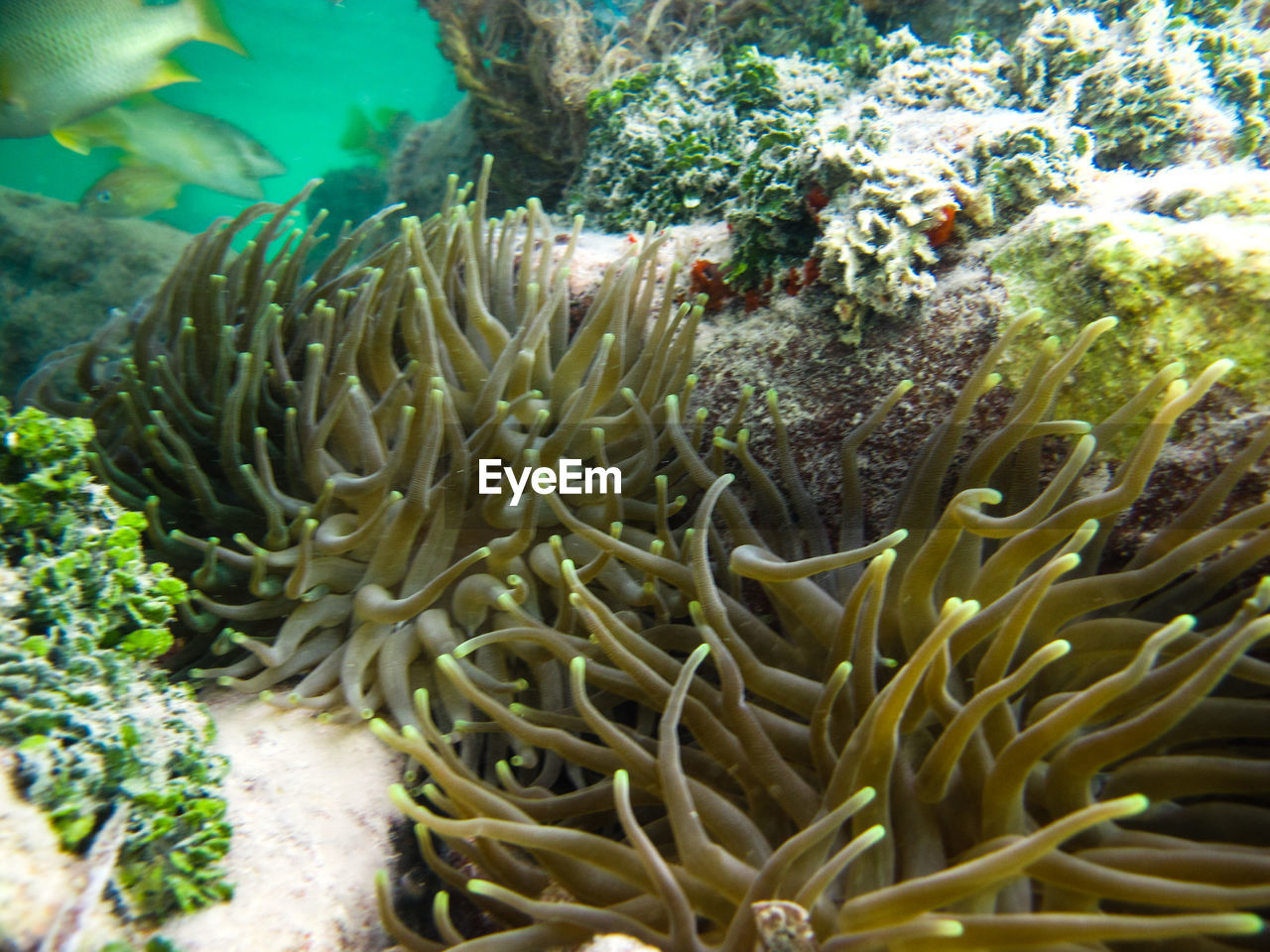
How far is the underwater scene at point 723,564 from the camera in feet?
3.75

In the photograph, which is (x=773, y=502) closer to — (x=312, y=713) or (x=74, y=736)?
(x=312, y=713)

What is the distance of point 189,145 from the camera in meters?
7.28

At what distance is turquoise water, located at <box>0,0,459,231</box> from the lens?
20422 millimetres

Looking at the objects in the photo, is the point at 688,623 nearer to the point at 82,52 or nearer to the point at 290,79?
the point at 82,52

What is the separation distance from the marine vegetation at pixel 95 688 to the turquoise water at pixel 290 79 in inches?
549

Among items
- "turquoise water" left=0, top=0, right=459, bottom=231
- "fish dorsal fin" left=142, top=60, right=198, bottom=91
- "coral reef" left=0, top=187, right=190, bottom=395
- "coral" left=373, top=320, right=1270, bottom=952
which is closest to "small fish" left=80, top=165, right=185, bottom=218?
"coral reef" left=0, top=187, right=190, bottom=395

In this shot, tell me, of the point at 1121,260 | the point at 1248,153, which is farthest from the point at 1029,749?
the point at 1248,153

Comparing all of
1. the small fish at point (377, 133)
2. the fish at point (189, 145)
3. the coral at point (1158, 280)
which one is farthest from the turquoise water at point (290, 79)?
the coral at point (1158, 280)

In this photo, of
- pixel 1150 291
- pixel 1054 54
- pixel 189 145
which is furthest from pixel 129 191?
pixel 1150 291

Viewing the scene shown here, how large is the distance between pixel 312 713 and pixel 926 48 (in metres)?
3.81

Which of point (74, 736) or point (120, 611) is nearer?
point (74, 736)

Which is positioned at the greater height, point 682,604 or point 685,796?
point 682,604

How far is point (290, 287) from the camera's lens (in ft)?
8.05

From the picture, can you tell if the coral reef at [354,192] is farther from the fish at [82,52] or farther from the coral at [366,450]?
the coral at [366,450]
